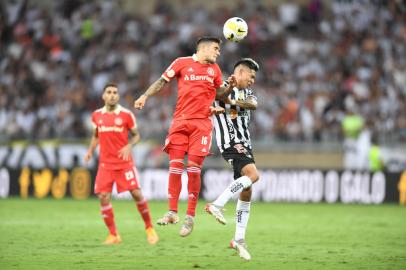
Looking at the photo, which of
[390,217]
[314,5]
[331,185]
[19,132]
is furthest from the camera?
[314,5]

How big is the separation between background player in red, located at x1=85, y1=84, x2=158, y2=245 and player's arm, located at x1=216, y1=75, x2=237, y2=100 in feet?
9.83

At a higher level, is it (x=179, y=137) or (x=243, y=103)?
(x=243, y=103)

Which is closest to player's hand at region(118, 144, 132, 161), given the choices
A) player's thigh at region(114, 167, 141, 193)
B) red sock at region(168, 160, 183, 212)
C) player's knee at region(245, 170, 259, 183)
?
player's thigh at region(114, 167, 141, 193)

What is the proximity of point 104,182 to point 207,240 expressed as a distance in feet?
6.90

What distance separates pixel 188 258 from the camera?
12.3 metres

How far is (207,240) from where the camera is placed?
15016 mm

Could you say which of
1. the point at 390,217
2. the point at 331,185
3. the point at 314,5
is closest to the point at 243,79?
the point at 390,217

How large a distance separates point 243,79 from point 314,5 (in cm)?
1774

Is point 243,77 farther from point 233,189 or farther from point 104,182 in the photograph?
point 104,182

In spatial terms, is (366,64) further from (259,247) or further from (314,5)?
(259,247)

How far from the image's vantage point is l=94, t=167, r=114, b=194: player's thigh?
14.4m

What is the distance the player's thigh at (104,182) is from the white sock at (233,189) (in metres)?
3.23

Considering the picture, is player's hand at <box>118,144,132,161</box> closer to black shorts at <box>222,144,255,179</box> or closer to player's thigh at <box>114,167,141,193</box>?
player's thigh at <box>114,167,141,193</box>

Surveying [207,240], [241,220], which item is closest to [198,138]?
[241,220]
